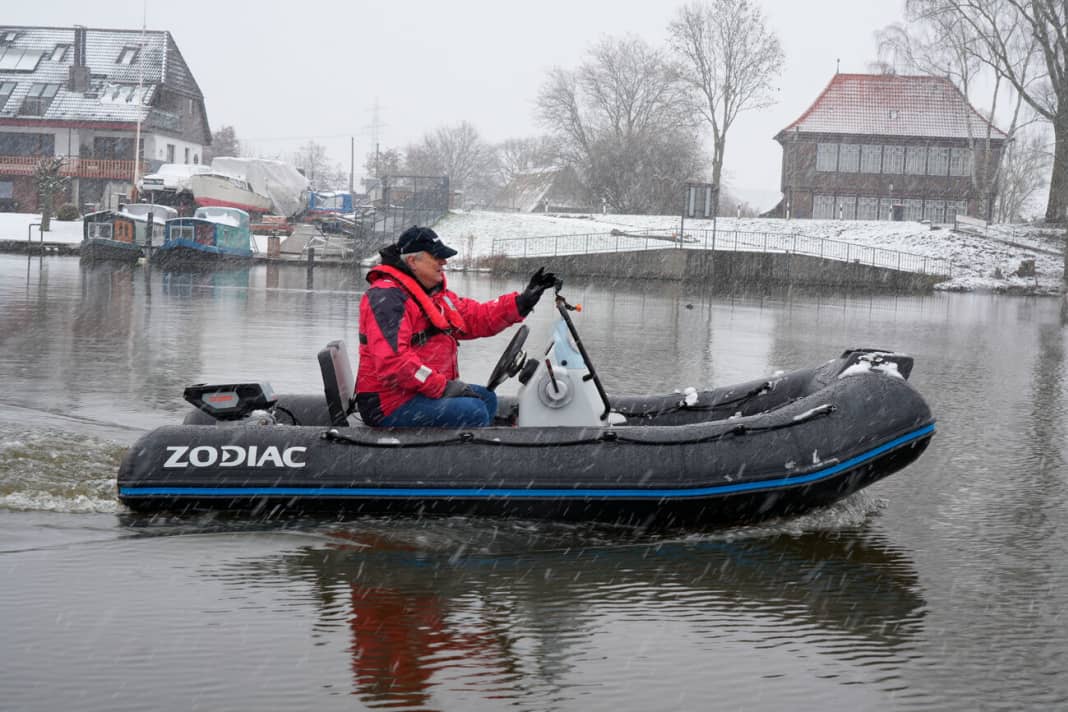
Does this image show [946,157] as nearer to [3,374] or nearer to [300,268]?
[300,268]

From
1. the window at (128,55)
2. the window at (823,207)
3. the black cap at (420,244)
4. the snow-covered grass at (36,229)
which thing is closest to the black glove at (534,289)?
the black cap at (420,244)

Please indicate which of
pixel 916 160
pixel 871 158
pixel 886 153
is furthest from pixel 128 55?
pixel 916 160

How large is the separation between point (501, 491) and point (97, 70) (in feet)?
193

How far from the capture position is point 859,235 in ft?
149

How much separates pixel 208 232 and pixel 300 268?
3.33 m

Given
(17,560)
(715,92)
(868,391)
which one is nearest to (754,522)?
(868,391)

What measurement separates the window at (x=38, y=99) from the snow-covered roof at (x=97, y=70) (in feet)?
0.64

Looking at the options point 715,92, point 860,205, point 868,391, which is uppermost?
point 715,92

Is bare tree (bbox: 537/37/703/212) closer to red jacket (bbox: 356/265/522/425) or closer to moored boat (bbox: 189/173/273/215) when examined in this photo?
moored boat (bbox: 189/173/273/215)

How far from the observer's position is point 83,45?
197 ft

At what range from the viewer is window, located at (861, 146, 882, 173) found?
2222 inches

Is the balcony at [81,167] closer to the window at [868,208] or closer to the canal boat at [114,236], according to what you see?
the canal boat at [114,236]

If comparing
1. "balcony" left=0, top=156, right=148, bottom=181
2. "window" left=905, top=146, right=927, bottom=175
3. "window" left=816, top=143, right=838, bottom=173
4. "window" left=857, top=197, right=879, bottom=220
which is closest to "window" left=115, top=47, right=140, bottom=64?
"balcony" left=0, top=156, right=148, bottom=181

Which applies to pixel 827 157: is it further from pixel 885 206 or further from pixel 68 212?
pixel 68 212
